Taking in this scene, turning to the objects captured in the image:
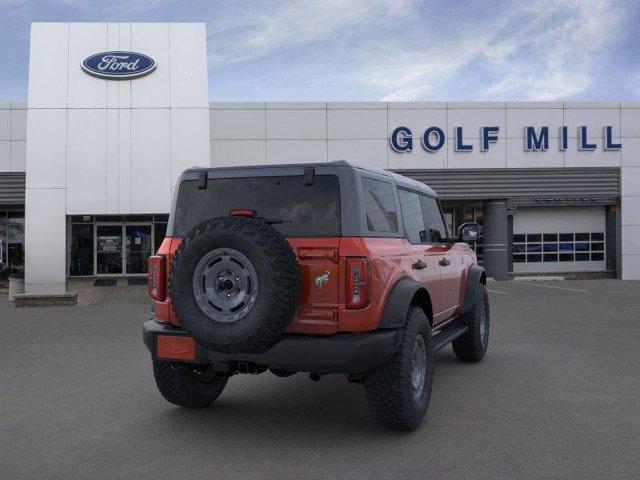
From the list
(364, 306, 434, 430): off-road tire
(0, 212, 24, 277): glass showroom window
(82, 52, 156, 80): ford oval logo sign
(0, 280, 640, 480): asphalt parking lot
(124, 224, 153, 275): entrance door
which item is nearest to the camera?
(0, 280, 640, 480): asphalt parking lot

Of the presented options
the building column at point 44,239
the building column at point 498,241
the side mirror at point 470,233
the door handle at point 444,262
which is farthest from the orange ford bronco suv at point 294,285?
the building column at point 498,241

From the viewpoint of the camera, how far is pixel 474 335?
24.2ft

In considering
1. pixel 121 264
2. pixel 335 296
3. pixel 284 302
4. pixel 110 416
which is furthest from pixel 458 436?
pixel 121 264

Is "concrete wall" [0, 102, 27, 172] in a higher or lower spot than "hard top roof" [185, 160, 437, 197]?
higher

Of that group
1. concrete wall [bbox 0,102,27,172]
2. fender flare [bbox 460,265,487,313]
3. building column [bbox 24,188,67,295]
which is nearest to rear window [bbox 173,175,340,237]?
fender flare [bbox 460,265,487,313]

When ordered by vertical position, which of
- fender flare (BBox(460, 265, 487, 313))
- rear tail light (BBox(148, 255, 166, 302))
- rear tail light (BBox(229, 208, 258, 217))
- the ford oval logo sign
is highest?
the ford oval logo sign

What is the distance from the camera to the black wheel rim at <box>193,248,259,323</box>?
168 inches

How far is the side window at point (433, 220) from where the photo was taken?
6.32m

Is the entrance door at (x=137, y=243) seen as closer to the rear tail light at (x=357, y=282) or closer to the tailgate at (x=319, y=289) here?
the tailgate at (x=319, y=289)

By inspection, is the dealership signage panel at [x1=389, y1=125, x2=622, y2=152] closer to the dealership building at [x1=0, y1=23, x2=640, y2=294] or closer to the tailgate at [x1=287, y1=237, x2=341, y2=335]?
the dealership building at [x1=0, y1=23, x2=640, y2=294]

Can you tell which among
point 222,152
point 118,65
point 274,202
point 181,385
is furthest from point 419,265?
point 222,152

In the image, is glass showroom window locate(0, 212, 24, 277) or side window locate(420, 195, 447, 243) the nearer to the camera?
side window locate(420, 195, 447, 243)

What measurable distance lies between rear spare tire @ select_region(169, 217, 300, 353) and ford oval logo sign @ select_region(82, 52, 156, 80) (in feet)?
56.0

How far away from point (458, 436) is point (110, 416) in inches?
112
